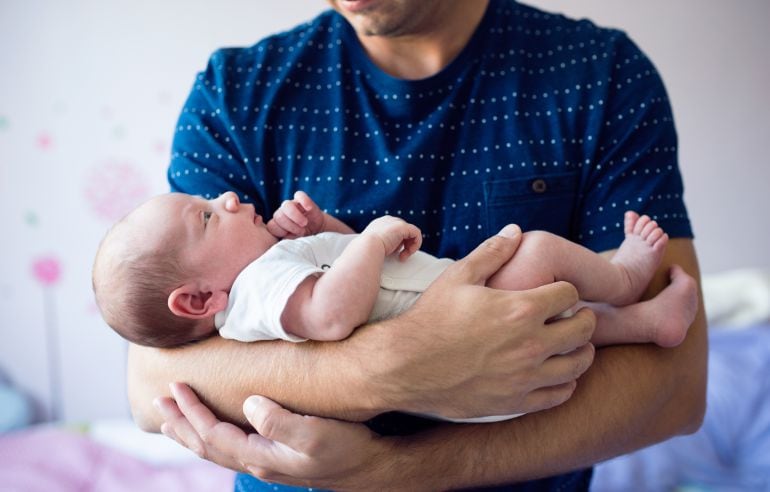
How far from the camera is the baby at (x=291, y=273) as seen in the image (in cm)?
101

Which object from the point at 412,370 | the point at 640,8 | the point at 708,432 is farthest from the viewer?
the point at 640,8

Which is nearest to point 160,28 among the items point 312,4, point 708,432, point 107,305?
point 312,4

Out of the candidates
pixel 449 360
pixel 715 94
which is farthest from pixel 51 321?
pixel 715 94

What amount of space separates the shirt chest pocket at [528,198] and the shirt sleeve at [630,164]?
4 cm

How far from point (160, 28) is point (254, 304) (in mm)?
2050

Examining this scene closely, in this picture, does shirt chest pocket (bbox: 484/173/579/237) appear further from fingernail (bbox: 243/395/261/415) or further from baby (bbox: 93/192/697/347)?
fingernail (bbox: 243/395/261/415)

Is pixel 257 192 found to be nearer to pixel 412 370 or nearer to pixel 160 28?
pixel 412 370

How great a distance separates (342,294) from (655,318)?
51cm

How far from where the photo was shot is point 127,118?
110 inches

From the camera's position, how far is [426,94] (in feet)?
4.20

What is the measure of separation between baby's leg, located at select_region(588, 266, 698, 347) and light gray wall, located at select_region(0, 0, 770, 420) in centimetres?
183

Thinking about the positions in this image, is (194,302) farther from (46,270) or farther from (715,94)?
(715,94)

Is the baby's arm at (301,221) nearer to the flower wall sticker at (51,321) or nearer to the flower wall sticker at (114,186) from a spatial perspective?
the flower wall sticker at (114,186)

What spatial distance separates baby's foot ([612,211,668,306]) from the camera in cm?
113
